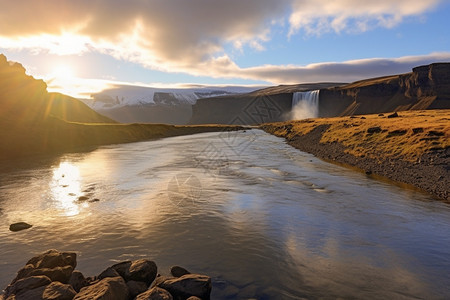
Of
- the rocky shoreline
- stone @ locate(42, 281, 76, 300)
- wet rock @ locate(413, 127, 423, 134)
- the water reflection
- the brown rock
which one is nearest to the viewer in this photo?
stone @ locate(42, 281, 76, 300)

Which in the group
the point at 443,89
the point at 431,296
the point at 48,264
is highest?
the point at 443,89

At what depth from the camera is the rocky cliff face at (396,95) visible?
150m

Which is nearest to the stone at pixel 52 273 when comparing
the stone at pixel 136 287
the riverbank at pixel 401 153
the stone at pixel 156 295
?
the stone at pixel 136 287

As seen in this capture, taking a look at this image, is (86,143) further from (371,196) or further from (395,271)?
(395,271)

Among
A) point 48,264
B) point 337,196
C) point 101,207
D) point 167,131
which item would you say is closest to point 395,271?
point 337,196

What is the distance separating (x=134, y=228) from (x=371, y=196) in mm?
17196

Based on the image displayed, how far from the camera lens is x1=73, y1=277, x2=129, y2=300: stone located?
754cm

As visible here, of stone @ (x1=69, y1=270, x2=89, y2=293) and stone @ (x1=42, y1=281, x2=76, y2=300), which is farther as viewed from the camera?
stone @ (x1=69, y1=270, x2=89, y2=293)

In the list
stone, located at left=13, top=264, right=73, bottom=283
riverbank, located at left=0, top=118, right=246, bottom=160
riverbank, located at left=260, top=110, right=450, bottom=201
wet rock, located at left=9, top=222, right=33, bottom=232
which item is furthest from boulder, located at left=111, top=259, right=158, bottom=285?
riverbank, located at left=0, top=118, right=246, bottom=160

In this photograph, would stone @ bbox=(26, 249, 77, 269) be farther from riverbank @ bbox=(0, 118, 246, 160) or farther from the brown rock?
riverbank @ bbox=(0, 118, 246, 160)

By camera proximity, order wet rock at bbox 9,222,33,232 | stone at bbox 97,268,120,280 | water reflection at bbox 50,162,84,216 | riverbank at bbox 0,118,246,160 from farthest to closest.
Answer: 1. riverbank at bbox 0,118,246,160
2. water reflection at bbox 50,162,84,216
3. wet rock at bbox 9,222,33,232
4. stone at bbox 97,268,120,280

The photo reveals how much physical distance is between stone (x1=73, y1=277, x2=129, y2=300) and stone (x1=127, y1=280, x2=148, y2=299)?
1.15 feet

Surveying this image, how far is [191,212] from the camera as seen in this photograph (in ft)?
60.2

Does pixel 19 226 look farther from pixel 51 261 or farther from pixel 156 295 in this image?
pixel 156 295
